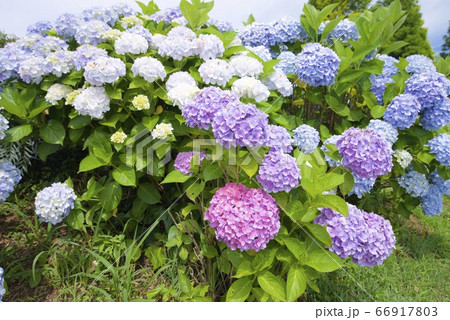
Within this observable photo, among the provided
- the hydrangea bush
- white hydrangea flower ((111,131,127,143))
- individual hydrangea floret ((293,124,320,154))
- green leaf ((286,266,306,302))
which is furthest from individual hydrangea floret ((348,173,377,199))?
white hydrangea flower ((111,131,127,143))

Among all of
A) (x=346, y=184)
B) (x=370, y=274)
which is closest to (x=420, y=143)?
(x=370, y=274)

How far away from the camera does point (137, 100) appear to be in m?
2.37

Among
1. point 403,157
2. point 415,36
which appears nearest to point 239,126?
point 403,157

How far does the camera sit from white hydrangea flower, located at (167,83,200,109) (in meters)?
2.23

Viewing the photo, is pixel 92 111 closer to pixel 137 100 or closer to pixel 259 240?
pixel 137 100

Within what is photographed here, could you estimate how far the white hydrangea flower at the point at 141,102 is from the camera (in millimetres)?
2359

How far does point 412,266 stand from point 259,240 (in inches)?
78.1

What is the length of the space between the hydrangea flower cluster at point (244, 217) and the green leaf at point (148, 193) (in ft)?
2.91

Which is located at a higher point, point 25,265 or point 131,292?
point 131,292

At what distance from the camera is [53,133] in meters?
2.63

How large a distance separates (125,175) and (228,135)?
3.56ft

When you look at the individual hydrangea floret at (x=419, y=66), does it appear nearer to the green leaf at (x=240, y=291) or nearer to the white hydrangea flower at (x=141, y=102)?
the white hydrangea flower at (x=141, y=102)

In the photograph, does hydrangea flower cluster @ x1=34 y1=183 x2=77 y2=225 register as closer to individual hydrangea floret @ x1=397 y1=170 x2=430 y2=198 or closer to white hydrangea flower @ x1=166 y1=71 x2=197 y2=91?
white hydrangea flower @ x1=166 y1=71 x2=197 y2=91

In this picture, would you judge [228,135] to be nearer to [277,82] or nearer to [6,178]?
[277,82]
